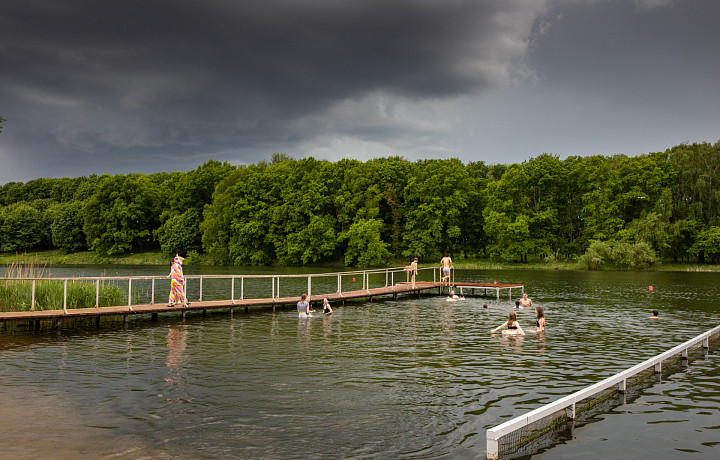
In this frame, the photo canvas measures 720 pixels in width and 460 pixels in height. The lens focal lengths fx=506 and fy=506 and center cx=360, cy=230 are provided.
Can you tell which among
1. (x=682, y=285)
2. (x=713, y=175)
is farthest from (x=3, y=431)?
(x=713, y=175)

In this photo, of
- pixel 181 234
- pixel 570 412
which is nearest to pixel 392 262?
pixel 181 234

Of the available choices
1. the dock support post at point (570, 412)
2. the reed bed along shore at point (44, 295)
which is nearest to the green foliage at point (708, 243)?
the dock support post at point (570, 412)

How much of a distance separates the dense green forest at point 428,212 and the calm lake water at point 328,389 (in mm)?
53919

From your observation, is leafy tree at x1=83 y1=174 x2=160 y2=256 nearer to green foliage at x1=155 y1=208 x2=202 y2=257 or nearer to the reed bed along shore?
green foliage at x1=155 y1=208 x2=202 y2=257

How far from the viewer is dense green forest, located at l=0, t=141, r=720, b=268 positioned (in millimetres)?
69125

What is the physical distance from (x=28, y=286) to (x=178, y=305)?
21.2 ft

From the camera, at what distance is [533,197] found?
8394 cm

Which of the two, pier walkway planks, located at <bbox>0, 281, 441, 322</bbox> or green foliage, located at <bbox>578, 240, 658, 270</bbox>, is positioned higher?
green foliage, located at <bbox>578, 240, 658, 270</bbox>

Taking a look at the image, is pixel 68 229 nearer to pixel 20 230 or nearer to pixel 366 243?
pixel 20 230

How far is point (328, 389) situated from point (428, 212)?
2779 inches

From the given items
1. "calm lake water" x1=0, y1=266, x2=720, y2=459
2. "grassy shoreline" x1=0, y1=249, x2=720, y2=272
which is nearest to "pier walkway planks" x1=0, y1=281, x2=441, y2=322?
"calm lake water" x1=0, y1=266, x2=720, y2=459

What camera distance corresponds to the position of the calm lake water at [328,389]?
28.7 feet

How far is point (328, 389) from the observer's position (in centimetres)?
1209

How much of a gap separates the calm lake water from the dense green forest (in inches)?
2123
